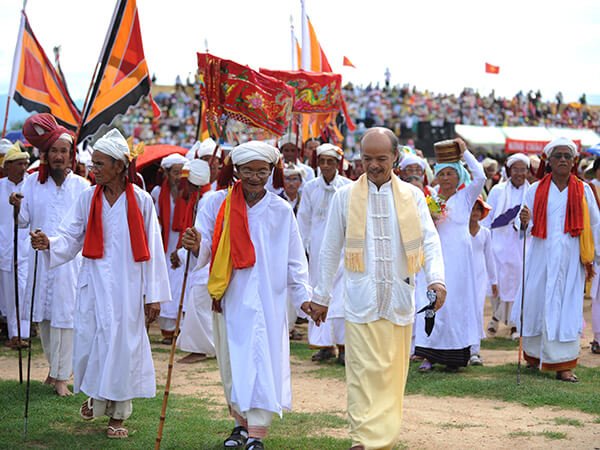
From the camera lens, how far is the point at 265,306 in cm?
655

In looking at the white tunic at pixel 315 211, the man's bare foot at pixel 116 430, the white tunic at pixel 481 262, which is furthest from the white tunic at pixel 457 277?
the man's bare foot at pixel 116 430

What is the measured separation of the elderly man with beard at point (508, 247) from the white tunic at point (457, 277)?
3.21 m

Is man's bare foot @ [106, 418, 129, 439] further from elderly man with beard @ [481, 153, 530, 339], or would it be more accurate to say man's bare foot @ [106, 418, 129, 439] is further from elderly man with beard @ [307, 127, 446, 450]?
elderly man with beard @ [481, 153, 530, 339]

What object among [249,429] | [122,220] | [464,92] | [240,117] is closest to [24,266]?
[240,117]

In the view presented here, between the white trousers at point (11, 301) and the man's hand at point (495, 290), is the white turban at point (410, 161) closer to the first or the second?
the man's hand at point (495, 290)

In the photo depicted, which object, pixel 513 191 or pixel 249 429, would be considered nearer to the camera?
→ pixel 249 429

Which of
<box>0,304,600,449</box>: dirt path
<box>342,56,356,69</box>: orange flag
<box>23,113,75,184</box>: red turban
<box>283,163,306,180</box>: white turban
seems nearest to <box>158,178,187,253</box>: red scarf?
<box>283,163,306,180</box>: white turban

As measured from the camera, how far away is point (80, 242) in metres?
7.21

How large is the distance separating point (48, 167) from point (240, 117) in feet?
5.65

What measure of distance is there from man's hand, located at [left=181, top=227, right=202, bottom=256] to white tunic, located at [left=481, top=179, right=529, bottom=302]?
23.3ft

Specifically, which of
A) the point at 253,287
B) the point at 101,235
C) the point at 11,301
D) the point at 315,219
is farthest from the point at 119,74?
the point at 253,287

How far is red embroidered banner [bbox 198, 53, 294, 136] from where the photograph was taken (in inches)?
342

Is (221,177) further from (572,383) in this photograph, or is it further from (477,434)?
(572,383)

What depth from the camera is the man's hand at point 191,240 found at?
21.7 ft
